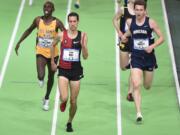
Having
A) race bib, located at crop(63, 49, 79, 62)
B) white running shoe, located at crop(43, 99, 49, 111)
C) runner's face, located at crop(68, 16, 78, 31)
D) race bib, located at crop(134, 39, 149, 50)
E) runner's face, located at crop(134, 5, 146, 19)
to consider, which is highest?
runner's face, located at crop(134, 5, 146, 19)

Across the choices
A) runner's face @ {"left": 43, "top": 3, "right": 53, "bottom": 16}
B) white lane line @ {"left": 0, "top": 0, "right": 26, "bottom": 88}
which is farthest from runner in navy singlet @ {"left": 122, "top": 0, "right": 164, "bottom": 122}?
white lane line @ {"left": 0, "top": 0, "right": 26, "bottom": 88}

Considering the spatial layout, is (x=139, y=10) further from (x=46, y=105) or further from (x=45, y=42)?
(x=46, y=105)

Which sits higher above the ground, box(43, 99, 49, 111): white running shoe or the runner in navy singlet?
the runner in navy singlet

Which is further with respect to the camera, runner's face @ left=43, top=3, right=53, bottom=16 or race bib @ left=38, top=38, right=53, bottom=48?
race bib @ left=38, top=38, right=53, bottom=48

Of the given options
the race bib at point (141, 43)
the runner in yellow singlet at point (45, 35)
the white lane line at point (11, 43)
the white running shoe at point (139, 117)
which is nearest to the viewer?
the race bib at point (141, 43)

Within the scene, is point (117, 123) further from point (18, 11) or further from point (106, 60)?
point (18, 11)

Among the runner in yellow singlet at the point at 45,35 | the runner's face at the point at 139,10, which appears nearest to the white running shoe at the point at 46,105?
the runner in yellow singlet at the point at 45,35

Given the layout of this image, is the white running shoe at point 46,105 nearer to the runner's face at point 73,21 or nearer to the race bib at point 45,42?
the race bib at point 45,42

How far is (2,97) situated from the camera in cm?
1440

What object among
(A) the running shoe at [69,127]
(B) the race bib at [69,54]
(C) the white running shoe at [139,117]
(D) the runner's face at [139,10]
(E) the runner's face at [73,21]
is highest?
(D) the runner's face at [139,10]

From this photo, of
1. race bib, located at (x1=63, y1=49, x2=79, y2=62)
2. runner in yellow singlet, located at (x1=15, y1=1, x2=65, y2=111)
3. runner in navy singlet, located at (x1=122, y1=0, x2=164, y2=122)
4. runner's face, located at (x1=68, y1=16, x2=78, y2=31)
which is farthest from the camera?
runner in yellow singlet, located at (x1=15, y1=1, x2=65, y2=111)

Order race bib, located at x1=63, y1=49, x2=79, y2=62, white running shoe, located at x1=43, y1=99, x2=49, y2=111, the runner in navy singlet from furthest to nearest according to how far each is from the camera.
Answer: white running shoe, located at x1=43, y1=99, x2=49, y2=111, the runner in navy singlet, race bib, located at x1=63, y1=49, x2=79, y2=62

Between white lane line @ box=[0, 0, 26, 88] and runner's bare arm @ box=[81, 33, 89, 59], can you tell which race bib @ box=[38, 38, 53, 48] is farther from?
white lane line @ box=[0, 0, 26, 88]

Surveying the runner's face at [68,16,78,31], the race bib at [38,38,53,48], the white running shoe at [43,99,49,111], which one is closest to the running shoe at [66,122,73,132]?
the white running shoe at [43,99,49,111]
